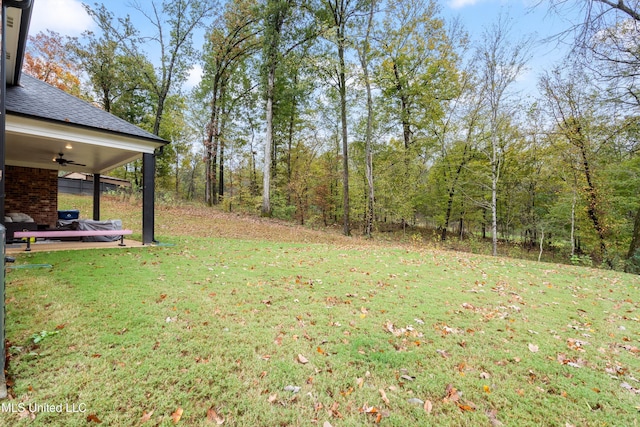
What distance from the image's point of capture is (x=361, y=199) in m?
17.7

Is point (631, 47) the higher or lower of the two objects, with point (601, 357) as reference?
higher

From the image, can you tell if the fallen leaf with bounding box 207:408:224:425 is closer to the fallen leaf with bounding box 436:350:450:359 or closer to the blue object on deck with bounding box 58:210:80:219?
the fallen leaf with bounding box 436:350:450:359

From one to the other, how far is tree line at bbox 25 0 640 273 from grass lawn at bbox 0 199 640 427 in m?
7.95

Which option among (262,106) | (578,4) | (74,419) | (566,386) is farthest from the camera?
(262,106)

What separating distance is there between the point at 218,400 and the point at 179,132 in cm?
2406

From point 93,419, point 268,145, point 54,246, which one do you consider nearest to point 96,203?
point 54,246

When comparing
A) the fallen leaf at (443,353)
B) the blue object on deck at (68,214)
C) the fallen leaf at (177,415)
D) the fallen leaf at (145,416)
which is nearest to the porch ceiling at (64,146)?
the blue object on deck at (68,214)

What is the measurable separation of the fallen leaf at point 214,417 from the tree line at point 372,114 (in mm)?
11227

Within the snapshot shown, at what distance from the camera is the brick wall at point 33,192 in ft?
31.6

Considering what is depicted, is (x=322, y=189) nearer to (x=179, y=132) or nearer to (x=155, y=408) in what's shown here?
(x=179, y=132)

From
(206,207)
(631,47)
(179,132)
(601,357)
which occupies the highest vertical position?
(179,132)

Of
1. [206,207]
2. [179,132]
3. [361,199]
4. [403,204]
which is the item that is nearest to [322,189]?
[361,199]

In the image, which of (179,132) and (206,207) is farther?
(179,132)

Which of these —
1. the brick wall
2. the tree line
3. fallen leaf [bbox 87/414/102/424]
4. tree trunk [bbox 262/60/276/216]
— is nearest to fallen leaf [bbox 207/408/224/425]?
fallen leaf [bbox 87/414/102/424]
